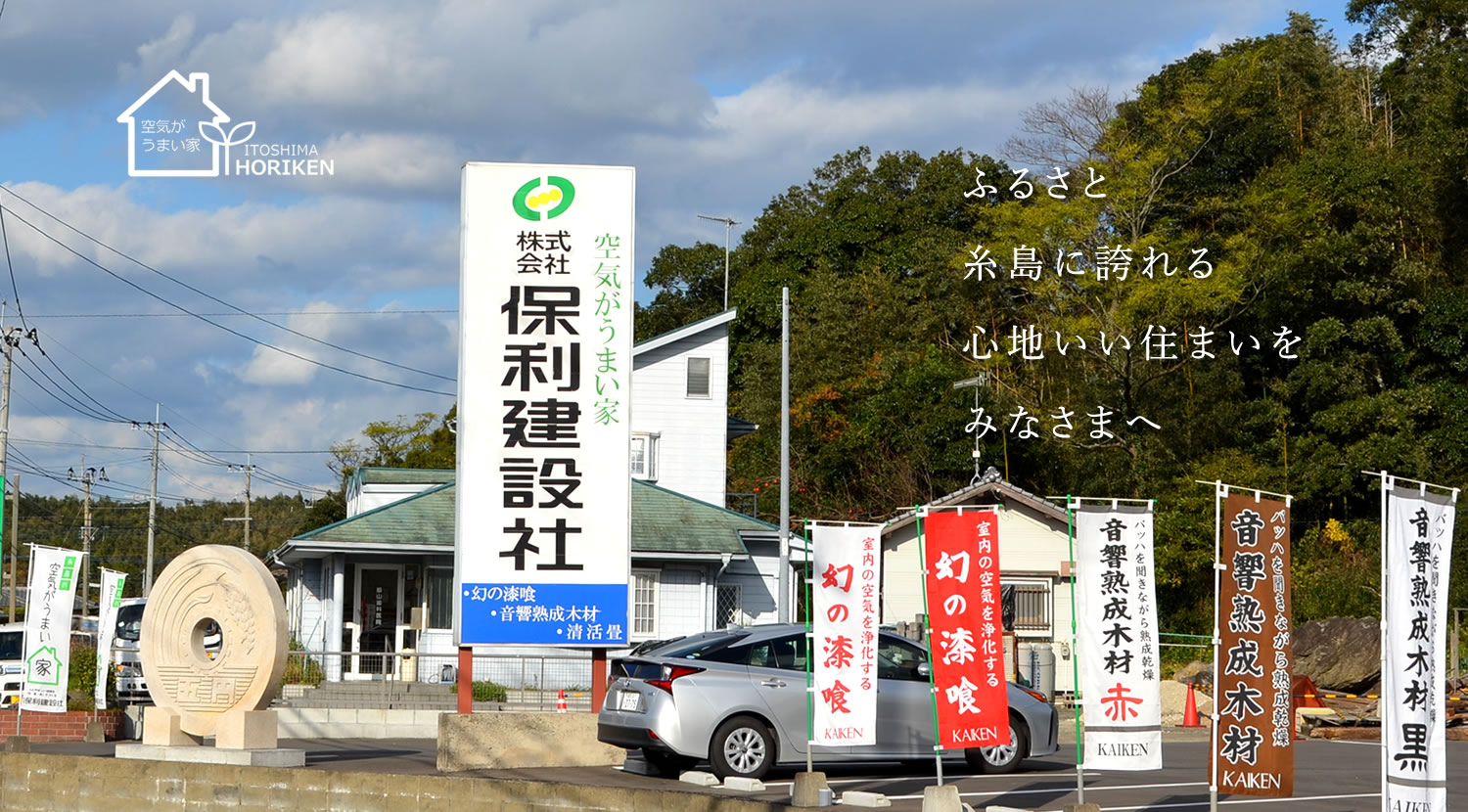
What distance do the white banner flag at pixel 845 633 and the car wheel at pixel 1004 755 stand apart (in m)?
3.13

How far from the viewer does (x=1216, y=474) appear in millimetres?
39406

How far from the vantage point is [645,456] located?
126ft

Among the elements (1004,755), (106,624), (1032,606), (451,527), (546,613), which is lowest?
(1004,755)

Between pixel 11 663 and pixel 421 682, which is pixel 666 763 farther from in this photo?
pixel 11 663

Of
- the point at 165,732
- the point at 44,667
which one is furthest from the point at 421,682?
the point at 165,732

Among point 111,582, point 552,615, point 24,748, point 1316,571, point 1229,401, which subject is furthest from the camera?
point 1229,401

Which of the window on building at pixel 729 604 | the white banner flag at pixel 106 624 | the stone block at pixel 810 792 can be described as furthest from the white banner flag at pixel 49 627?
the window on building at pixel 729 604

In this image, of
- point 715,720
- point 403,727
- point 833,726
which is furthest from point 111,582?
point 833,726

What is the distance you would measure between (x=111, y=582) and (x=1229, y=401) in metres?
28.8

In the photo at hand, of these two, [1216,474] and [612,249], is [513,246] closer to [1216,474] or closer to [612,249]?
[612,249]

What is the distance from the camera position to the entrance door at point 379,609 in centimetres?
2967

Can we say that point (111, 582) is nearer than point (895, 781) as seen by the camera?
No

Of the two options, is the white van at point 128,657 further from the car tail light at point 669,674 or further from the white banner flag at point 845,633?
the white banner flag at point 845,633

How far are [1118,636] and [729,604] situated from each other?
2057 centimetres
